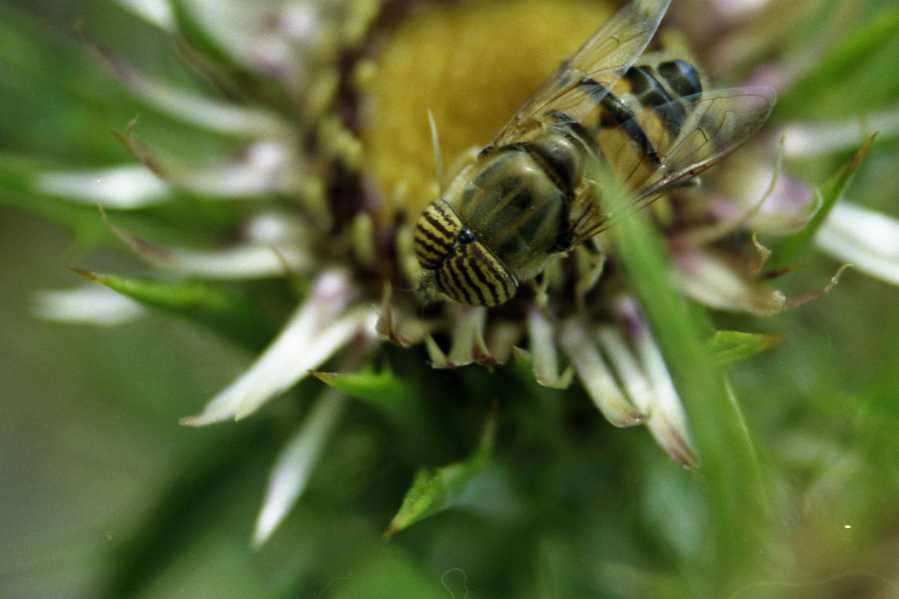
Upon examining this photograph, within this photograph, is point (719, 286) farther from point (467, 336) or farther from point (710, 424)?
point (710, 424)

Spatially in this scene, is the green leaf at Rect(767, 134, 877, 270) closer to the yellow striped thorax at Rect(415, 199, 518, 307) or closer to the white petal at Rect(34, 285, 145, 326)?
the yellow striped thorax at Rect(415, 199, 518, 307)

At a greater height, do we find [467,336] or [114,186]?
[114,186]

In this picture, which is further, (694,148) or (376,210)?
(376,210)

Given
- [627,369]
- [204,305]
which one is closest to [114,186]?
[204,305]

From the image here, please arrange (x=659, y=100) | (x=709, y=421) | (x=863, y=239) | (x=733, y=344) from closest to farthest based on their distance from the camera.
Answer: (x=709, y=421)
(x=733, y=344)
(x=659, y=100)
(x=863, y=239)

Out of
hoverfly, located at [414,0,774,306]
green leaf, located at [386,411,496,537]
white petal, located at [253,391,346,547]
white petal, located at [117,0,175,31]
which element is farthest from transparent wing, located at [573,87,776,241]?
white petal, located at [117,0,175,31]

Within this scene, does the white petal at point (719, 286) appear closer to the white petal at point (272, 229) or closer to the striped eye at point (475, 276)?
the striped eye at point (475, 276)
